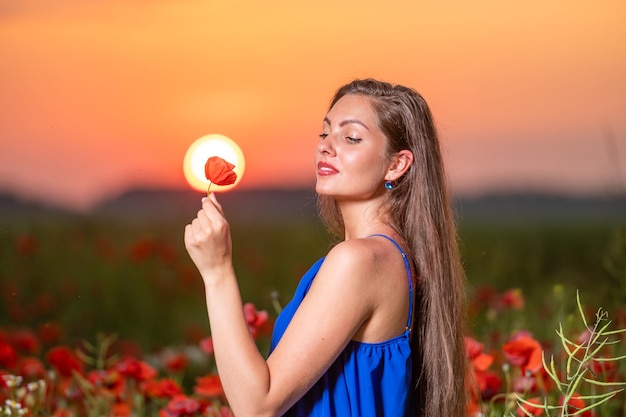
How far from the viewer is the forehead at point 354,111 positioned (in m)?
2.20

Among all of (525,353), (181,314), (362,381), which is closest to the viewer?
(362,381)

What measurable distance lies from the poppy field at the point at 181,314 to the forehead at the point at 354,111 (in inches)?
20.9

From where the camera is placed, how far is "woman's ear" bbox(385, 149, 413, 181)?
221cm

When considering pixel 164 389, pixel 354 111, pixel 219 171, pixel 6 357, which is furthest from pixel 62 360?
pixel 354 111

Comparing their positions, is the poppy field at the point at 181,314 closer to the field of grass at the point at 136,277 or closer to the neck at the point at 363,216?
the field of grass at the point at 136,277

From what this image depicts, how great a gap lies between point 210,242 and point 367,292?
13.2 inches

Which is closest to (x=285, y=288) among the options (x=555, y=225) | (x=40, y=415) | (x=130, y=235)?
(x=130, y=235)

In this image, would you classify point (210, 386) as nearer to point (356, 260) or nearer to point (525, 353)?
point (525, 353)

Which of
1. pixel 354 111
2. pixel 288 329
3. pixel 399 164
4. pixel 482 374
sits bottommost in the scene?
pixel 482 374

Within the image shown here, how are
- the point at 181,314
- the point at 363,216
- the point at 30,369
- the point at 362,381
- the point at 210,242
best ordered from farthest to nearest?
the point at 181,314 → the point at 30,369 → the point at 363,216 → the point at 362,381 → the point at 210,242

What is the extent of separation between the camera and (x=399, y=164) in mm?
2229

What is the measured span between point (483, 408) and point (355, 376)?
76cm

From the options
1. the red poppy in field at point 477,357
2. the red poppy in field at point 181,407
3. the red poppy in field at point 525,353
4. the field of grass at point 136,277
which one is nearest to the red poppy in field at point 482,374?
the red poppy in field at point 477,357

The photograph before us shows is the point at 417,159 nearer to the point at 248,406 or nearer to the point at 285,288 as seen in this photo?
the point at 248,406
